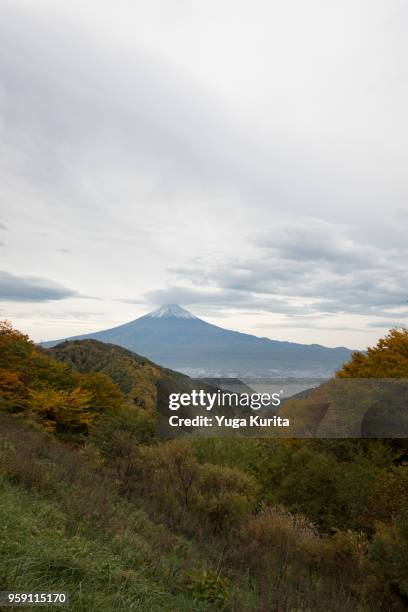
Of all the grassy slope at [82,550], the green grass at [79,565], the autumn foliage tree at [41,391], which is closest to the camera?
the green grass at [79,565]

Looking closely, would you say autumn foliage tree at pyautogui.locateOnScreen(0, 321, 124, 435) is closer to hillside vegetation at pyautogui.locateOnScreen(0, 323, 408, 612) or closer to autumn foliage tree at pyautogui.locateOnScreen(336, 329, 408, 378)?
hillside vegetation at pyautogui.locateOnScreen(0, 323, 408, 612)

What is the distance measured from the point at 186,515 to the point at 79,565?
38.6 feet

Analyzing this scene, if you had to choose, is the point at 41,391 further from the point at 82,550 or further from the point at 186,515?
the point at 82,550

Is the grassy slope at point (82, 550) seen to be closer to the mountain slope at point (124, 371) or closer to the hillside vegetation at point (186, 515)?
the hillside vegetation at point (186, 515)

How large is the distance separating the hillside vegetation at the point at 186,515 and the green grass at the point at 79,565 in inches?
0.9

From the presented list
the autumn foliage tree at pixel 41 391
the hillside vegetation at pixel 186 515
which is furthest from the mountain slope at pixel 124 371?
the hillside vegetation at pixel 186 515

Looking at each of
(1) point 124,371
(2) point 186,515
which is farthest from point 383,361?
(1) point 124,371

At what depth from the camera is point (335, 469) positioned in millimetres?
25656

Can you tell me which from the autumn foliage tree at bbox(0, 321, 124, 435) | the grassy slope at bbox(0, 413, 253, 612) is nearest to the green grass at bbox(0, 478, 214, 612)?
the grassy slope at bbox(0, 413, 253, 612)

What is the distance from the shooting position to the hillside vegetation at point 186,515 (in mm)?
6757

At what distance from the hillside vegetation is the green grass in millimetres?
24

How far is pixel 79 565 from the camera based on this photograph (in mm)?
6195

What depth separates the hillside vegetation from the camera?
676cm

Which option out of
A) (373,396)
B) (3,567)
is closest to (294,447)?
(373,396)
